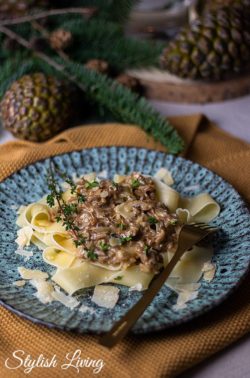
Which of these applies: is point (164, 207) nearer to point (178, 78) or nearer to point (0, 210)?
point (0, 210)

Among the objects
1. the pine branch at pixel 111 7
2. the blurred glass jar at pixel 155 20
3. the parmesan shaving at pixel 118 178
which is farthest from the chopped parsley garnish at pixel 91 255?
the blurred glass jar at pixel 155 20

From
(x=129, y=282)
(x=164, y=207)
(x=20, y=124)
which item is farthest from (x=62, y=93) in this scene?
→ (x=129, y=282)

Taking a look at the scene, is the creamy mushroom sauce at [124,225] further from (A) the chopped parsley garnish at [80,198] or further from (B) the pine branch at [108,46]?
(B) the pine branch at [108,46]

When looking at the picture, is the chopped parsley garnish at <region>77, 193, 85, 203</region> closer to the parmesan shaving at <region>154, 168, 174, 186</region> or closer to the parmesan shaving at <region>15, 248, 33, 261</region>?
the parmesan shaving at <region>15, 248, 33, 261</region>

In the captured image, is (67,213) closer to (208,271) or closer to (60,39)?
(208,271)

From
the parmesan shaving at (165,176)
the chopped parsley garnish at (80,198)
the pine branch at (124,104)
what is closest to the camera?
the chopped parsley garnish at (80,198)

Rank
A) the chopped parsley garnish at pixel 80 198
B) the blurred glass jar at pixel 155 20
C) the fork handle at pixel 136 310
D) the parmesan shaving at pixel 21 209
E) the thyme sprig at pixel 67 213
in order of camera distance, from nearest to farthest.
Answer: the fork handle at pixel 136 310 → the thyme sprig at pixel 67 213 → the chopped parsley garnish at pixel 80 198 → the parmesan shaving at pixel 21 209 → the blurred glass jar at pixel 155 20
